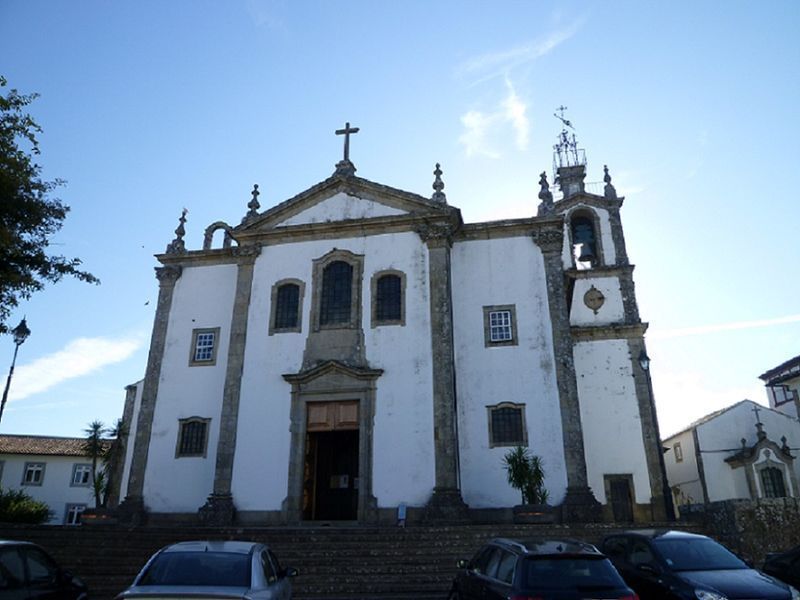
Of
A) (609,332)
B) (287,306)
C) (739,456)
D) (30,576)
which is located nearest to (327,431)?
(287,306)

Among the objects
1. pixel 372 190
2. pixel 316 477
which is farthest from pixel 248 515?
pixel 372 190

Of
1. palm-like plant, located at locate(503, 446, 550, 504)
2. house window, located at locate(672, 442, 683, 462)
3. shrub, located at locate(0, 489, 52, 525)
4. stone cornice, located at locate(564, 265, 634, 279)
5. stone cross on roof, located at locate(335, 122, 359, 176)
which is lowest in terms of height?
shrub, located at locate(0, 489, 52, 525)

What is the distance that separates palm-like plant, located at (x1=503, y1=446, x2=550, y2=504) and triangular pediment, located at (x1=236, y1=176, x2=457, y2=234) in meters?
8.98

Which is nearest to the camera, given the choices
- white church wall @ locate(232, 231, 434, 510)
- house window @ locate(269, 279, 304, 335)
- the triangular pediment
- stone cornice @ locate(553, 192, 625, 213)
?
white church wall @ locate(232, 231, 434, 510)

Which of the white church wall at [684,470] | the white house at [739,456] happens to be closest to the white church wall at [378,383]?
the white church wall at [684,470]

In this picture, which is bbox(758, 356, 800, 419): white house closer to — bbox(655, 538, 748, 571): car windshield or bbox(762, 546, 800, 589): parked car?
bbox(762, 546, 800, 589): parked car

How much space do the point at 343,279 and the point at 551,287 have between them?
707 centimetres

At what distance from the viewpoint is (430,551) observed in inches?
538

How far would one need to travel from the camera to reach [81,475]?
39.9m

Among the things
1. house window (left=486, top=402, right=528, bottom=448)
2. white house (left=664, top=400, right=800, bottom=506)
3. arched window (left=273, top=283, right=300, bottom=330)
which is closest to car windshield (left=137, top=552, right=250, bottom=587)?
house window (left=486, top=402, right=528, bottom=448)

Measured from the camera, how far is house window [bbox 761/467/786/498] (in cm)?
3181

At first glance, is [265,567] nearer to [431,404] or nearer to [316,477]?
[431,404]

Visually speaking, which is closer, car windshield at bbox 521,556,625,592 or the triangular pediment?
car windshield at bbox 521,556,625,592

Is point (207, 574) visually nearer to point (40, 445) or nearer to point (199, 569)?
point (199, 569)
